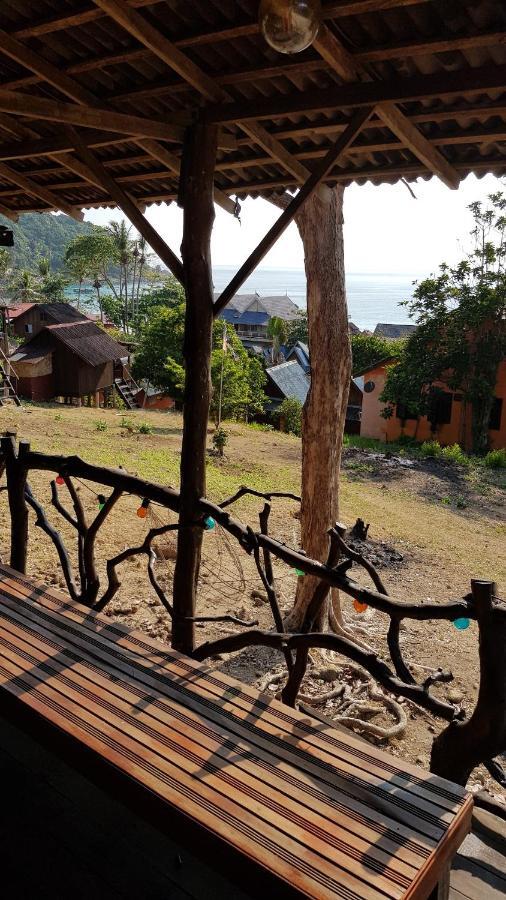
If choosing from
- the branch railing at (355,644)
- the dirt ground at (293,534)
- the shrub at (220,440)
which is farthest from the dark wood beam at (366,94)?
the shrub at (220,440)

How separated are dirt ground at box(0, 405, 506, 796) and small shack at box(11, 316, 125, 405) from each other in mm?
3703

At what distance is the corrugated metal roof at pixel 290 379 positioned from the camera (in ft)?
87.3

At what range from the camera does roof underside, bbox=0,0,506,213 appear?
2311mm

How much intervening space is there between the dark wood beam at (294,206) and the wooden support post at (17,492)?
4.25ft

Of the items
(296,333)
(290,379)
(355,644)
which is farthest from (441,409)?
(355,644)

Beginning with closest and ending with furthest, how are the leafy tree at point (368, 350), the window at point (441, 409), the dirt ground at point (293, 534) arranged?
1. the dirt ground at point (293, 534)
2. the window at point (441, 409)
3. the leafy tree at point (368, 350)

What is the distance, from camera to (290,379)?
90.9 ft

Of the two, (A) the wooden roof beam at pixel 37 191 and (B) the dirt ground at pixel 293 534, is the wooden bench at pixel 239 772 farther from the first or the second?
(A) the wooden roof beam at pixel 37 191

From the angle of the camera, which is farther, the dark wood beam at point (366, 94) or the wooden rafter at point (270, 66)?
the dark wood beam at point (366, 94)

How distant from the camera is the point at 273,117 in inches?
113

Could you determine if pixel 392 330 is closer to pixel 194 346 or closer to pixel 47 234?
pixel 194 346

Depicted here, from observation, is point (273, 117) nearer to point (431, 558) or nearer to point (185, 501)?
point (185, 501)

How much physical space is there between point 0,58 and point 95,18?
0.87m

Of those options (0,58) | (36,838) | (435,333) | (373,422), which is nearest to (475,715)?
(36,838)
